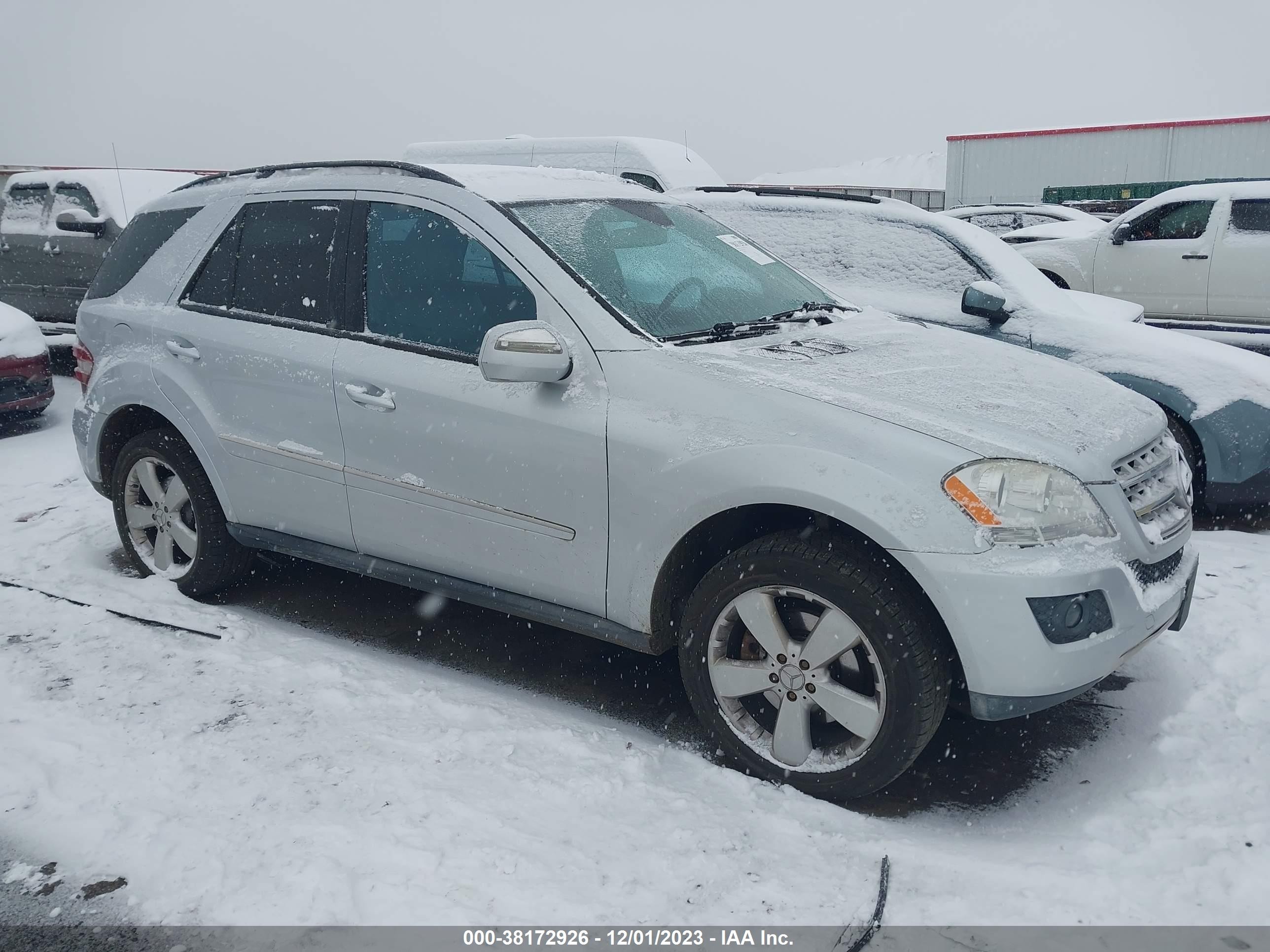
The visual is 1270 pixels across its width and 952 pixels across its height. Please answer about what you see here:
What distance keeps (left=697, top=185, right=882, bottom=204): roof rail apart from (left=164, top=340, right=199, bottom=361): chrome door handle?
3543mm

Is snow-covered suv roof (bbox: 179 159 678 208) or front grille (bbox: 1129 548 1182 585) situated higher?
snow-covered suv roof (bbox: 179 159 678 208)

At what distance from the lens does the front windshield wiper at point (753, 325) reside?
3.26 meters

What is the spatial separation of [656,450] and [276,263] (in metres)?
1.89

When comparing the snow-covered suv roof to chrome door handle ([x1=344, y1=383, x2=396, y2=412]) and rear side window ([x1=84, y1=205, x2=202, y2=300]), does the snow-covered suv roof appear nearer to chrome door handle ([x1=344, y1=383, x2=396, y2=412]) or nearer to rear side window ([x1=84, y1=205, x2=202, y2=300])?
rear side window ([x1=84, y1=205, x2=202, y2=300])

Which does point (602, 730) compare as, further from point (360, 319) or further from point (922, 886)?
point (360, 319)

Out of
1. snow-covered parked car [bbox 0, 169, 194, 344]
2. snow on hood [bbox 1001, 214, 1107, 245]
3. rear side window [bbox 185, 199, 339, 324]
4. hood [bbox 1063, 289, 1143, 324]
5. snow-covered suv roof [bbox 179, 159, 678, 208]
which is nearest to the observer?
snow-covered suv roof [bbox 179, 159, 678, 208]

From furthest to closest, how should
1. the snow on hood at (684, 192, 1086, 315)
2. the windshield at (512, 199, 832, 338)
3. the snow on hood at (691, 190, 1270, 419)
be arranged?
the snow on hood at (684, 192, 1086, 315) < the snow on hood at (691, 190, 1270, 419) < the windshield at (512, 199, 832, 338)

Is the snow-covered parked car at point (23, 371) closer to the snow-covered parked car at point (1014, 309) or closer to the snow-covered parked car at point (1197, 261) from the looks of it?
the snow-covered parked car at point (1014, 309)

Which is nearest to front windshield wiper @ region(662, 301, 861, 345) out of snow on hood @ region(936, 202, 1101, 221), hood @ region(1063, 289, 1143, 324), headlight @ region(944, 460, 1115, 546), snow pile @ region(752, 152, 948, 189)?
headlight @ region(944, 460, 1115, 546)

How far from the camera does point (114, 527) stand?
18.0ft

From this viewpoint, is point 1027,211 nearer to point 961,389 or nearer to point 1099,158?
point 961,389

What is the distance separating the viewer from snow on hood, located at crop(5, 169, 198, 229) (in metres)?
10.2

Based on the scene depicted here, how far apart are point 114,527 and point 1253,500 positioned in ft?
19.3

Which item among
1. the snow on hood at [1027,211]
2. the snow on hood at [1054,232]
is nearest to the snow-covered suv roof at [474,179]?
the snow on hood at [1054,232]
